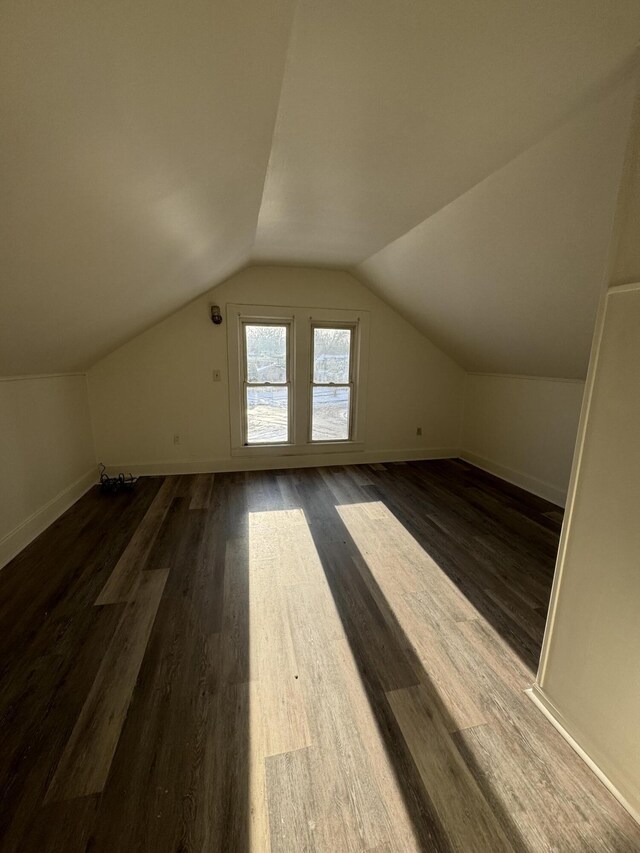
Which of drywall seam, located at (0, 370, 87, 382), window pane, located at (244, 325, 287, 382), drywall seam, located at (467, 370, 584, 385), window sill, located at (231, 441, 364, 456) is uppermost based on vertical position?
window pane, located at (244, 325, 287, 382)

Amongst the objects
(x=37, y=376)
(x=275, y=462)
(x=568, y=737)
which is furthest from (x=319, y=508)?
(x=37, y=376)

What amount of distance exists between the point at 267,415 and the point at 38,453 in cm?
216

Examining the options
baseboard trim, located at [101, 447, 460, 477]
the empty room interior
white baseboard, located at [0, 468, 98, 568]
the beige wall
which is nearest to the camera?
the empty room interior

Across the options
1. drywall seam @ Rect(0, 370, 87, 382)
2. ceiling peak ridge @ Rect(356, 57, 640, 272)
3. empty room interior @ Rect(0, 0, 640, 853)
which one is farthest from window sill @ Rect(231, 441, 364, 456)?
ceiling peak ridge @ Rect(356, 57, 640, 272)

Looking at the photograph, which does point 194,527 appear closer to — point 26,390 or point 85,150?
point 26,390

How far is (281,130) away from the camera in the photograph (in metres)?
1.39

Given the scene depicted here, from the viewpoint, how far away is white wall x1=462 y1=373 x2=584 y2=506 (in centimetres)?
312

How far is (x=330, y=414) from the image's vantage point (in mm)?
4273

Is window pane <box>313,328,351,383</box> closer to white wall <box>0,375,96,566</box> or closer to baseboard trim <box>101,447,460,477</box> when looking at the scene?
baseboard trim <box>101,447,460,477</box>

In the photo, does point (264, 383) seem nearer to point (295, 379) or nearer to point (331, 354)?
point (295, 379)

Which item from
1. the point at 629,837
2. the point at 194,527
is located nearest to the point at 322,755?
the point at 629,837

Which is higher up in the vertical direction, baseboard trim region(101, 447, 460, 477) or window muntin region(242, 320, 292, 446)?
window muntin region(242, 320, 292, 446)

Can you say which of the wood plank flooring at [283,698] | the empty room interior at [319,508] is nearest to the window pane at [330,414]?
the empty room interior at [319,508]

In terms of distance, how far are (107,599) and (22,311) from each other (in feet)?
5.02
